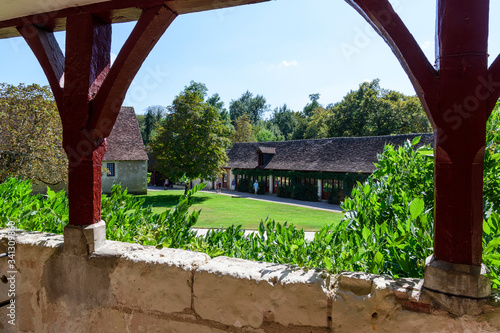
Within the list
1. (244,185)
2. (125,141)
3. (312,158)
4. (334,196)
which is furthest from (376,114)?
(125,141)

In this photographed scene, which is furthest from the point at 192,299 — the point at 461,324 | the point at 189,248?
the point at 461,324

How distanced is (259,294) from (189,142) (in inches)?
803

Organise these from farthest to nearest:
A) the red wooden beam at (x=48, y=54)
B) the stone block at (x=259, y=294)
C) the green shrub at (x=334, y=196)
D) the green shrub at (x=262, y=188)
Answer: the green shrub at (x=262, y=188)
the green shrub at (x=334, y=196)
the red wooden beam at (x=48, y=54)
the stone block at (x=259, y=294)

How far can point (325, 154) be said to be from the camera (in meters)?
26.0

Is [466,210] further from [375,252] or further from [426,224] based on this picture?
[375,252]

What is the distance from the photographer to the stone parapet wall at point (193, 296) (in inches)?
65.6

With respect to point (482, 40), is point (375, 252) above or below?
below

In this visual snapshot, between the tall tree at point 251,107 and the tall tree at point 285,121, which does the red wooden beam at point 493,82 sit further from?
the tall tree at point 251,107

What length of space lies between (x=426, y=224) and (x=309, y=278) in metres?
0.77

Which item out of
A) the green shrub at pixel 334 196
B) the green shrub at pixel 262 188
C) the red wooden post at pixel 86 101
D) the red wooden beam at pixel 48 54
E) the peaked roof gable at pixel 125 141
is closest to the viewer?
the red wooden post at pixel 86 101

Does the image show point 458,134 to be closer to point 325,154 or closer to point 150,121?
point 325,154

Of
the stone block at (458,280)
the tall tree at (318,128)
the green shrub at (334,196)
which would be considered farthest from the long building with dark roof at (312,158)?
the stone block at (458,280)

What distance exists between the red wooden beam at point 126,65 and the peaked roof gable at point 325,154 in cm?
2009

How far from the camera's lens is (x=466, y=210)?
1540 millimetres
